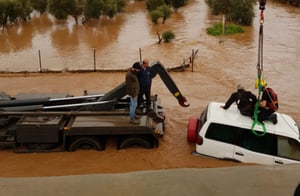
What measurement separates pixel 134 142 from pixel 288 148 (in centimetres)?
376

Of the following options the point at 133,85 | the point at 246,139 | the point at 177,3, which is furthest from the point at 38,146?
the point at 177,3

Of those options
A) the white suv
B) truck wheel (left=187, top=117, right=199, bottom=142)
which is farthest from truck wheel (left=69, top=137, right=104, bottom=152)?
the white suv

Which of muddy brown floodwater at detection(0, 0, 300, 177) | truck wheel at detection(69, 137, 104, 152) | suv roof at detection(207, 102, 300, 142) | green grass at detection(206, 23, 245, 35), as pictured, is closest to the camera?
suv roof at detection(207, 102, 300, 142)

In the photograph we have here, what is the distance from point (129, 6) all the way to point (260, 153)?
1556 inches

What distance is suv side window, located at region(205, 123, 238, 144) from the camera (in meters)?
9.17

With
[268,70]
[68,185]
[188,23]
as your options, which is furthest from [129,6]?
[68,185]

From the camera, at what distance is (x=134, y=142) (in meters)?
10.3

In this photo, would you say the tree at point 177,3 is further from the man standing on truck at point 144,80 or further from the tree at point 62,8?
the man standing on truck at point 144,80

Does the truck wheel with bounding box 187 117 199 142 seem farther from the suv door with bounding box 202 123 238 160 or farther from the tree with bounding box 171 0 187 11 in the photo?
the tree with bounding box 171 0 187 11

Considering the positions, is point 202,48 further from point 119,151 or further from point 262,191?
point 262,191

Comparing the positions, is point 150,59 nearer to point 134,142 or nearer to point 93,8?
point 134,142

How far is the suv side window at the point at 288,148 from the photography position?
28.9 ft

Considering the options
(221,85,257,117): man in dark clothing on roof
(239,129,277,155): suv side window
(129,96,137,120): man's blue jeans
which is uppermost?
(221,85,257,117): man in dark clothing on roof

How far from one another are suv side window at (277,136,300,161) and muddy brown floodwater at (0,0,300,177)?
1144mm
